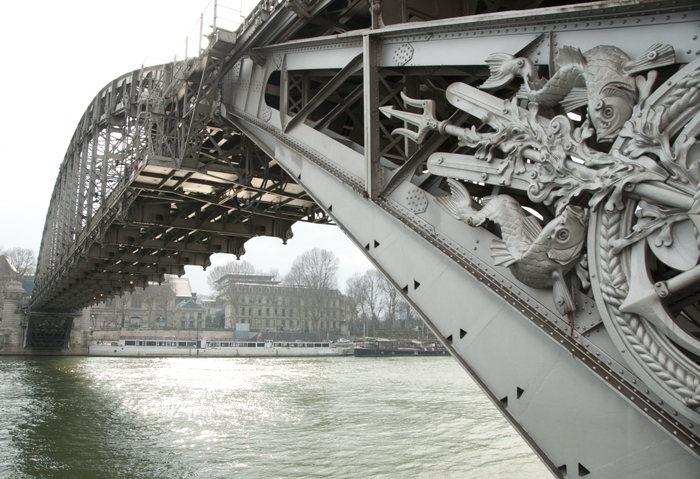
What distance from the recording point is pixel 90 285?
37781mm

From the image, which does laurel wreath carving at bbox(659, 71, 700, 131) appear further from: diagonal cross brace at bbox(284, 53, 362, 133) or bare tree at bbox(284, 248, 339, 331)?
bare tree at bbox(284, 248, 339, 331)

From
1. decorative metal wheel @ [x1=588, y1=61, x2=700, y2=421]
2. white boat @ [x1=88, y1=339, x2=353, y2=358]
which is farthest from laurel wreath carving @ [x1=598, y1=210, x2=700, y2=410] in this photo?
white boat @ [x1=88, y1=339, x2=353, y2=358]

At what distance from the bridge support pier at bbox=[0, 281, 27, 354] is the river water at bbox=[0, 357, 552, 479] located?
1235 inches

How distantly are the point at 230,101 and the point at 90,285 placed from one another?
30761 mm

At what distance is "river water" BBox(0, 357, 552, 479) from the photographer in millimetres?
11977

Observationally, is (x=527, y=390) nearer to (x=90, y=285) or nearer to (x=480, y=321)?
(x=480, y=321)

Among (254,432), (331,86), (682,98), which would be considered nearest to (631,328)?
(682,98)

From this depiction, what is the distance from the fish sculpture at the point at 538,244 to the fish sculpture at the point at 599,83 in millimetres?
758

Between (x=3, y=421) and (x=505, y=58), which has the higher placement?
(x=505, y=58)

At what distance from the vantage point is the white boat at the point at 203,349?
59781 millimetres

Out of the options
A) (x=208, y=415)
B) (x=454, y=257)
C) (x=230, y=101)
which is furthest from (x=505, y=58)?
(x=208, y=415)

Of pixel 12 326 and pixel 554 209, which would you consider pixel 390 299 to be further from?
pixel 554 209

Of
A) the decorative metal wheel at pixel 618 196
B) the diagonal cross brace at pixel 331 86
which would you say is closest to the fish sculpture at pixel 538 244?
the decorative metal wheel at pixel 618 196

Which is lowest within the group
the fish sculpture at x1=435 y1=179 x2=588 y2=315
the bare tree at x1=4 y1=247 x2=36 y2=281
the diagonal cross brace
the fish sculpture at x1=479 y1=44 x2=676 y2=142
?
the fish sculpture at x1=435 y1=179 x2=588 y2=315
